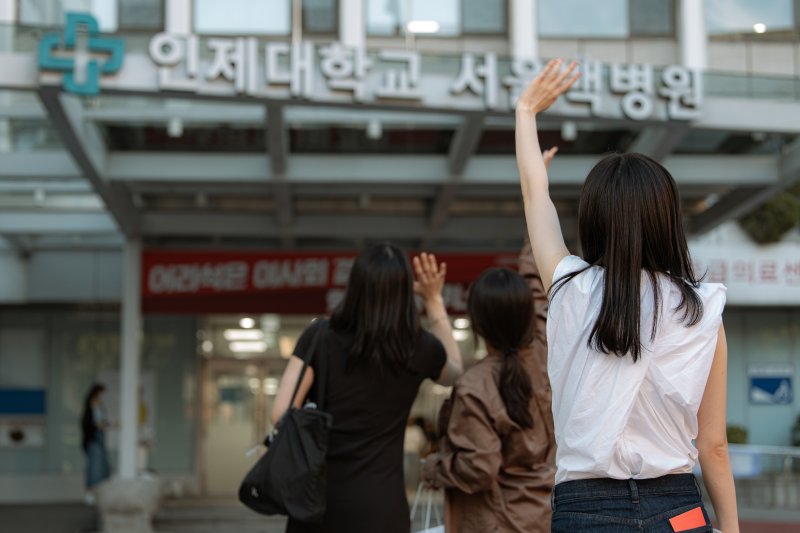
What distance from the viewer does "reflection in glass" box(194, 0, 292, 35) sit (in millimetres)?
14312

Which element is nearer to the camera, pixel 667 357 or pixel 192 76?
pixel 667 357

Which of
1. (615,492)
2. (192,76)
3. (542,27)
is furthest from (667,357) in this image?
(542,27)

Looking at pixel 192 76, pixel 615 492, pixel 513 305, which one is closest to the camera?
pixel 615 492

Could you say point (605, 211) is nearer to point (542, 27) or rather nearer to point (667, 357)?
point (667, 357)

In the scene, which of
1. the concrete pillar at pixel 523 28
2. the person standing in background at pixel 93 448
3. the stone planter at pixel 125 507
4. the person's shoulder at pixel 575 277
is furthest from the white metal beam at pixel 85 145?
the person's shoulder at pixel 575 277

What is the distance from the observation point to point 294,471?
10.4 feet

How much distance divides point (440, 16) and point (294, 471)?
12436 mm

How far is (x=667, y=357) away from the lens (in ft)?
6.61

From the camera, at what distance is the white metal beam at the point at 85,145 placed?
29.5ft

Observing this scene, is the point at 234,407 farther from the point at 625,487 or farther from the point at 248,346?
the point at 625,487

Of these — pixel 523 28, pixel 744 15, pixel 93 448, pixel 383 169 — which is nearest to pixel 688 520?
pixel 383 169

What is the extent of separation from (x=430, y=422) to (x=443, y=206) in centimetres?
449

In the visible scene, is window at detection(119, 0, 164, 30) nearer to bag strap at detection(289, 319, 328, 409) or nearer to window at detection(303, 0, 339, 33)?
window at detection(303, 0, 339, 33)

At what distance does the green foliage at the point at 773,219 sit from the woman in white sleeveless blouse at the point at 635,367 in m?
17.3
